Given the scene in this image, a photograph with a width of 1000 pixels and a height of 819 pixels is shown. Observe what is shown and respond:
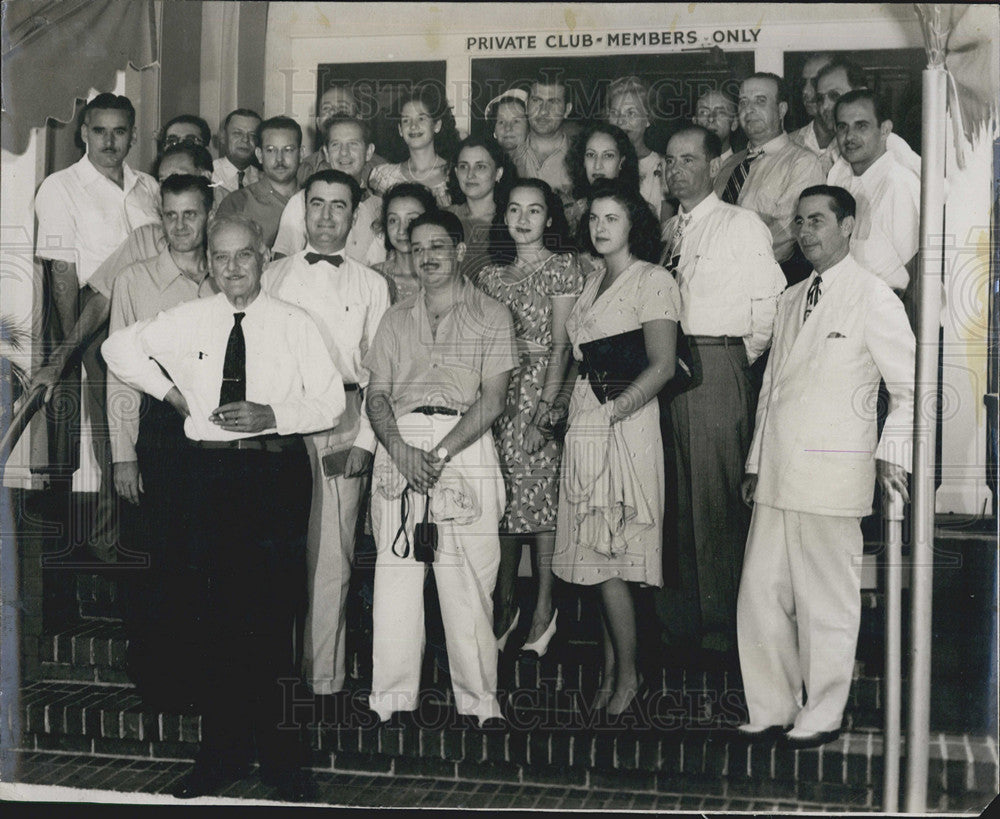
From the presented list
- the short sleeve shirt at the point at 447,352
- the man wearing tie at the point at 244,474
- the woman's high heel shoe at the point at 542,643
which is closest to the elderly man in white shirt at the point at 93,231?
the man wearing tie at the point at 244,474

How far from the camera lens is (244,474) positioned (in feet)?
11.9

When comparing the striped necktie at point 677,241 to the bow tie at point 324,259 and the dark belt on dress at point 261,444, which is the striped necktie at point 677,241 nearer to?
the bow tie at point 324,259

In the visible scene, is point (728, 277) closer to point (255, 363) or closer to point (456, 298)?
point (456, 298)

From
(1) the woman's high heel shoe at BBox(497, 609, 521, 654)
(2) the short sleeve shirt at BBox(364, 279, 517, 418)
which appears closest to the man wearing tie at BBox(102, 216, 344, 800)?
(2) the short sleeve shirt at BBox(364, 279, 517, 418)

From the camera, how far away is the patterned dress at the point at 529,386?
3645mm

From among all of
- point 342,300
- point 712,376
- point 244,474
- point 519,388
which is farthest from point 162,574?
point 712,376

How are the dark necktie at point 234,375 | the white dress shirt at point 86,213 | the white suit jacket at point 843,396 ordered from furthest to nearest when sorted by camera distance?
the white dress shirt at point 86,213, the dark necktie at point 234,375, the white suit jacket at point 843,396

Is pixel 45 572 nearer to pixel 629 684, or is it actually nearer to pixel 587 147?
pixel 629 684

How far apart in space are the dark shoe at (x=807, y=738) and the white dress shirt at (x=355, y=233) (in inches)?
82.5

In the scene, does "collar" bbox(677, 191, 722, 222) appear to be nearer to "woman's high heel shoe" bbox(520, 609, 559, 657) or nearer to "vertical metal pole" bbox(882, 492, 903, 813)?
"vertical metal pole" bbox(882, 492, 903, 813)

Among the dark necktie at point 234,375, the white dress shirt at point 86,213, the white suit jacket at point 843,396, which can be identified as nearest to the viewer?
the white suit jacket at point 843,396

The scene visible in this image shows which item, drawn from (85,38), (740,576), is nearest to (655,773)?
(740,576)

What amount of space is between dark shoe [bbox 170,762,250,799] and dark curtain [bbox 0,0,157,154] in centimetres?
220

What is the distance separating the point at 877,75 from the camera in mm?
3613
